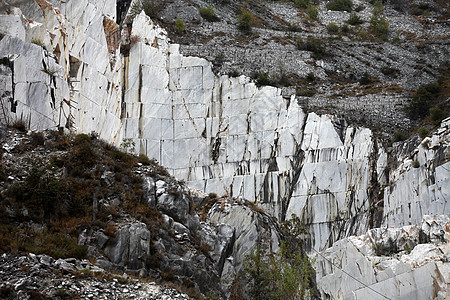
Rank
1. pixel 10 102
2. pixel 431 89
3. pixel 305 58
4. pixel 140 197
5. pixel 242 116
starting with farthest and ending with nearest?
pixel 305 58
pixel 431 89
pixel 242 116
pixel 10 102
pixel 140 197

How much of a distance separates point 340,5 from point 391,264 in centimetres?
6435

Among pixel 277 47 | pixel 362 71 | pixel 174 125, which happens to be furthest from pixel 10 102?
pixel 362 71

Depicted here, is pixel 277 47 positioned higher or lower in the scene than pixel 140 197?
higher

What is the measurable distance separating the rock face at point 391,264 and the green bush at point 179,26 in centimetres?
2615

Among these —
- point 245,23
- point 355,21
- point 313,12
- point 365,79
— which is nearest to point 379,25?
point 355,21

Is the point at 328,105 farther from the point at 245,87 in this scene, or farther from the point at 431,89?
the point at 431,89

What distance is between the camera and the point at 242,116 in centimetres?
4541

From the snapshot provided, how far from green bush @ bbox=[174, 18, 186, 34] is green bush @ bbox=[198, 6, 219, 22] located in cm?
612

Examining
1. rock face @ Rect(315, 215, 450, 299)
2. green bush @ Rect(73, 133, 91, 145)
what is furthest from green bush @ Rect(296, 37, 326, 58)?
green bush @ Rect(73, 133, 91, 145)

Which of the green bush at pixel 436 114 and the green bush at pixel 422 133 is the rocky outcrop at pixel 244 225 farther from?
the green bush at pixel 436 114

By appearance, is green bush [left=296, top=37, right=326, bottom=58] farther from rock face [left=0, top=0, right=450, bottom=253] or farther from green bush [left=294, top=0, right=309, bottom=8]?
green bush [left=294, top=0, right=309, bottom=8]

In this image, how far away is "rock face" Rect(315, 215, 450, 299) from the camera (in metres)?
31.2

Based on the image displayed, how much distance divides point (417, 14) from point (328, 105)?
1857 inches

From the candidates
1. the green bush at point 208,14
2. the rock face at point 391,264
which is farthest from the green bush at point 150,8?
the rock face at point 391,264
